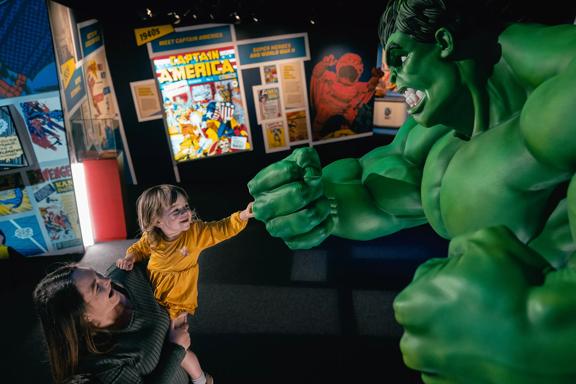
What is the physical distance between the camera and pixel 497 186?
57cm

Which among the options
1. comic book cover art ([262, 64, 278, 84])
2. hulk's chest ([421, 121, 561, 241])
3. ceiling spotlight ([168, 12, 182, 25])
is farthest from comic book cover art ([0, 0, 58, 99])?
hulk's chest ([421, 121, 561, 241])

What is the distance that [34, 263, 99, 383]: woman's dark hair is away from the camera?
1.33 meters

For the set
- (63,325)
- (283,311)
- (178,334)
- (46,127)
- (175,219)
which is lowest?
(283,311)

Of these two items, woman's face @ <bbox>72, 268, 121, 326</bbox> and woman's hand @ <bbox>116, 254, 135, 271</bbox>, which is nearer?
woman's face @ <bbox>72, 268, 121, 326</bbox>

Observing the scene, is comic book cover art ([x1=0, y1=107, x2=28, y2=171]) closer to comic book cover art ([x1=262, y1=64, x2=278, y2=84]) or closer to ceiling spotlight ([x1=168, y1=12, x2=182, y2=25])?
ceiling spotlight ([x1=168, y1=12, x2=182, y2=25])

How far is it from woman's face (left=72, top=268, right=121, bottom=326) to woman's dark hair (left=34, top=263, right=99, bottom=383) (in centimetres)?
2

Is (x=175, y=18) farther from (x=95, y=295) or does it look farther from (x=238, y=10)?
(x=95, y=295)

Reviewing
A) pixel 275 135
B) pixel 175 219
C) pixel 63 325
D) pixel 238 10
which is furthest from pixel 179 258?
pixel 275 135

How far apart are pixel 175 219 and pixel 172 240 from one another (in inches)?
5.0

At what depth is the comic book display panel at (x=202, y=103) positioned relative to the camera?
15.1 ft

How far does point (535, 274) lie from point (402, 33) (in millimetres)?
418

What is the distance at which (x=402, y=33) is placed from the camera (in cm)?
64

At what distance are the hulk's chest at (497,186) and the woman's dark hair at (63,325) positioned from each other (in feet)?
4.16

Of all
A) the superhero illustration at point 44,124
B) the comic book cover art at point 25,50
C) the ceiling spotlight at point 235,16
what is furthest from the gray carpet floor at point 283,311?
the ceiling spotlight at point 235,16
